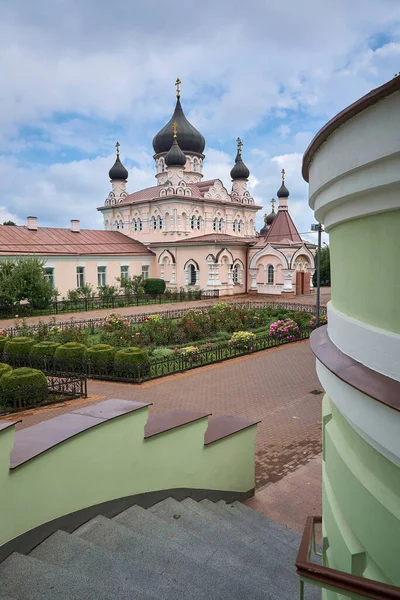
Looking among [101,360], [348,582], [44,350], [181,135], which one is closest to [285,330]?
[101,360]

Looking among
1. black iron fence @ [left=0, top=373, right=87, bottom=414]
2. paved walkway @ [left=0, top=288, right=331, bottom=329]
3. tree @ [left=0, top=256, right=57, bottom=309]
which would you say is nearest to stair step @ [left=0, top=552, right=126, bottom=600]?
black iron fence @ [left=0, top=373, right=87, bottom=414]

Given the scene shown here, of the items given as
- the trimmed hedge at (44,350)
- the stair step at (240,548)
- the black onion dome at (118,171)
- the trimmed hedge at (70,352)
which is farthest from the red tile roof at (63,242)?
the stair step at (240,548)

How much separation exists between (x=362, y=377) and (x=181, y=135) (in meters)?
38.8

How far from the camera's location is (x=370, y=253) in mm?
1874

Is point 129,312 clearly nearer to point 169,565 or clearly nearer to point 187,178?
point 187,178

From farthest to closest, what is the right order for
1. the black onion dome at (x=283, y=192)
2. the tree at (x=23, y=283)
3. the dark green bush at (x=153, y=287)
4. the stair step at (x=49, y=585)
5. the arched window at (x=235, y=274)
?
the black onion dome at (x=283, y=192) → the arched window at (x=235, y=274) → the dark green bush at (x=153, y=287) → the tree at (x=23, y=283) → the stair step at (x=49, y=585)

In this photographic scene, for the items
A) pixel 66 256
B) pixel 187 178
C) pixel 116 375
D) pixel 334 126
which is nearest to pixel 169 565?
pixel 334 126

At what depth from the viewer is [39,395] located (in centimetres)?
945

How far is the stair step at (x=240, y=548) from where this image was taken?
12.2 ft

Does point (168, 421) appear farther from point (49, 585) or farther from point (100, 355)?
point (100, 355)

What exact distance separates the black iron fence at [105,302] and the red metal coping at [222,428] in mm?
19602

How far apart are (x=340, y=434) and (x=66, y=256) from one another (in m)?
28.0

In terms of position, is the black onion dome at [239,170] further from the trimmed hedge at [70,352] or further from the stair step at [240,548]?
the stair step at [240,548]

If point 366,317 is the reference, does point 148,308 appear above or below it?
below
